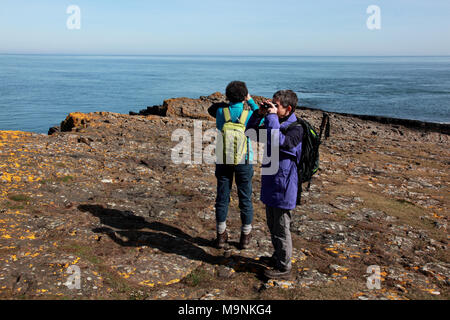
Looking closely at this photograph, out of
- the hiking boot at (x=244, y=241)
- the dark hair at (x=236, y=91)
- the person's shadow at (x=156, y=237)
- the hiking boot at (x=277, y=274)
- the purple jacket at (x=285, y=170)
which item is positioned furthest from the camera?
the hiking boot at (x=244, y=241)

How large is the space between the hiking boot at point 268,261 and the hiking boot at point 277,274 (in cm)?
31

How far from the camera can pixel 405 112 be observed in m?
44.3

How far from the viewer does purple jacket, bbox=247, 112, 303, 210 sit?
16.4ft

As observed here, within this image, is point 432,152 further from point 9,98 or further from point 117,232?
point 9,98

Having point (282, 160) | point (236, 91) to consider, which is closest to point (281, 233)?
point (282, 160)

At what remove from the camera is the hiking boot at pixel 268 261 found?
5.86 metres

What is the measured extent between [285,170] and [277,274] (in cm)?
172

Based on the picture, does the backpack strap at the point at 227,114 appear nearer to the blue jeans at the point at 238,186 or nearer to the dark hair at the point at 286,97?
the blue jeans at the point at 238,186

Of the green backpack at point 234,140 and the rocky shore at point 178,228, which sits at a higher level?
the green backpack at point 234,140

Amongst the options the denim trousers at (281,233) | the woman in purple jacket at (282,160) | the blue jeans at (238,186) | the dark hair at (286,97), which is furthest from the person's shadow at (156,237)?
the dark hair at (286,97)

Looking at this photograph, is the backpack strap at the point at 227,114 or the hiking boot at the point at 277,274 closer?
the hiking boot at the point at 277,274

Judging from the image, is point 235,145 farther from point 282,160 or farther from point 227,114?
point 282,160

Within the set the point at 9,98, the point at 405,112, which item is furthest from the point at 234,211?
the point at 9,98

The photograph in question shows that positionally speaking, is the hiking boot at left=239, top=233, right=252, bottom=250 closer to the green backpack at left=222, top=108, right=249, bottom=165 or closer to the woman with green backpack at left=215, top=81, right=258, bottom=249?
the woman with green backpack at left=215, top=81, right=258, bottom=249
